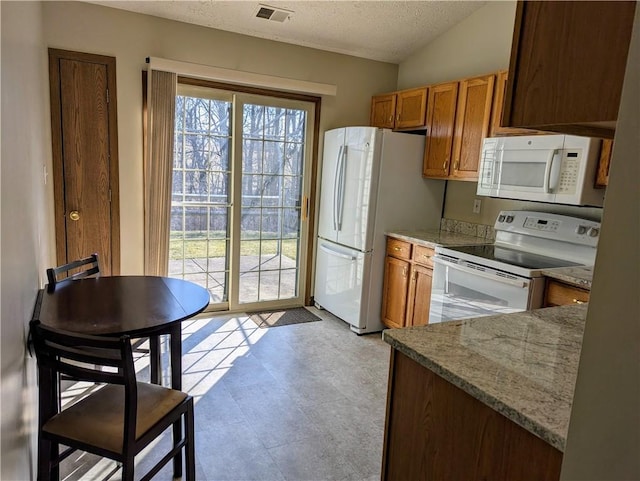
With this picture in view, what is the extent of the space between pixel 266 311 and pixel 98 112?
228 cm

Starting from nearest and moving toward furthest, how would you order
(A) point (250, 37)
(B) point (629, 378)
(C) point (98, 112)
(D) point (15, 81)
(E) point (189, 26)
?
(B) point (629, 378) → (D) point (15, 81) → (C) point (98, 112) → (E) point (189, 26) → (A) point (250, 37)

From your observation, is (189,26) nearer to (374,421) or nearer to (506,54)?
(506,54)

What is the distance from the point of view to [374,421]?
2.54 metres

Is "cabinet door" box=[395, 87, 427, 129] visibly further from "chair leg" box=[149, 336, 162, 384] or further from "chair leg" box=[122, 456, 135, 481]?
"chair leg" box=[122, 456, 135, 481]

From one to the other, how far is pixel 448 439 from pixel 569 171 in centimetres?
207

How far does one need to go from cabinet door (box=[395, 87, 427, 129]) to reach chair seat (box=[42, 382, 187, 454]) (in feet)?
10.0

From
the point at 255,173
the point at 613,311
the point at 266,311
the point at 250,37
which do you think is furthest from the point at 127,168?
the point at 613,311

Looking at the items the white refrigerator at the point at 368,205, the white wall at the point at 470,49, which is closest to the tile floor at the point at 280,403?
the white refrigerator at the point at 368,205

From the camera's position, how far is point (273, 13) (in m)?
3.47

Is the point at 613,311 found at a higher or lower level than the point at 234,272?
higher

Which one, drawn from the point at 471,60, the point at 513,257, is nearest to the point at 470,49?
the point at 471,60

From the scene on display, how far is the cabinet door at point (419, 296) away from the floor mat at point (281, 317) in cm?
100

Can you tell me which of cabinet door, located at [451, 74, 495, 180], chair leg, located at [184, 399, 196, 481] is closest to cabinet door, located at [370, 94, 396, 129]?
cabinet door, located at [451, 74, 495, 180]

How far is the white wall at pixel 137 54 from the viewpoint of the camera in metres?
3.21
